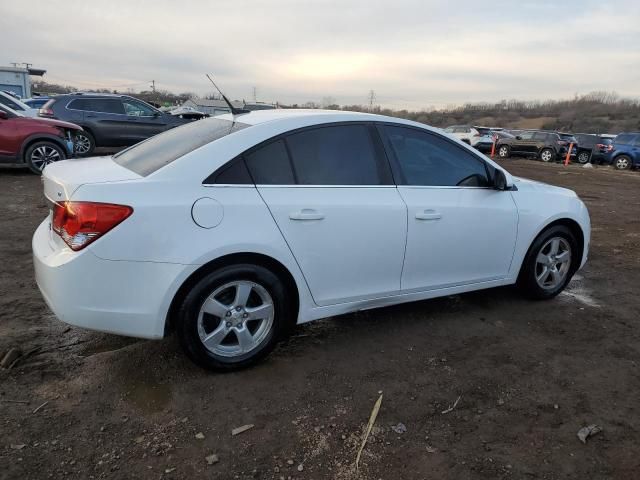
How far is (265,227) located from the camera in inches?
115

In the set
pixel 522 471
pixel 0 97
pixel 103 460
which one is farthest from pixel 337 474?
pixel 0 97

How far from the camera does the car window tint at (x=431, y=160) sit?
3561 millimetres

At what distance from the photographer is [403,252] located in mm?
3475

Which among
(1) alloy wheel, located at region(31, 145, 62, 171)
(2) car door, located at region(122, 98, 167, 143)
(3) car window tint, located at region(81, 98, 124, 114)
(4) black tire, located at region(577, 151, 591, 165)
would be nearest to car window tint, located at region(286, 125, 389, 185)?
(1) alloy wheel, located at region(31, 145, 62, 171)

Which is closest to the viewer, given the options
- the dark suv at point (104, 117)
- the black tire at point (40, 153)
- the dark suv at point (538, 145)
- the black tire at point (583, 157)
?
the black tire at point (40, 153)

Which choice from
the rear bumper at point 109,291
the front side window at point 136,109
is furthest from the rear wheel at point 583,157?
the rear bumper at point 109,291

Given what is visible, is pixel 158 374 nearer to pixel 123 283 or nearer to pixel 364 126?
pixel 123 283

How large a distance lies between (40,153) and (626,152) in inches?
844

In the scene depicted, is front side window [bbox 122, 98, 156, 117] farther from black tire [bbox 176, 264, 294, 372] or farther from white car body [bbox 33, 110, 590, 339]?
black tire [bbox 176, 264, 294, 372]

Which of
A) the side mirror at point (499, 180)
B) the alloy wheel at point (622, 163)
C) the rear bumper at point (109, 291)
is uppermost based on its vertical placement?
the alloy wheel at point (622, 163)

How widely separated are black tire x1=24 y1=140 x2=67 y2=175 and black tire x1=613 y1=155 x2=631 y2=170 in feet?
69.3

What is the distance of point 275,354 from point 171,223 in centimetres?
119

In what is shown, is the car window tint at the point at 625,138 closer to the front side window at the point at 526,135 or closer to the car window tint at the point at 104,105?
the front side window at the point at 526,135

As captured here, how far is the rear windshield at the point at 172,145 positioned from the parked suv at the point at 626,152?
21.9 meters
